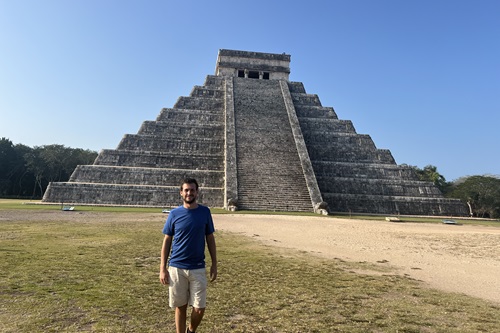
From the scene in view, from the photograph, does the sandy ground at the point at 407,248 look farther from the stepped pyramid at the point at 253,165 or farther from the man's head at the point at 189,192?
the stepped pyramid at the point at 253,165

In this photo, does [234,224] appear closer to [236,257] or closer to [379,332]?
[236,257]

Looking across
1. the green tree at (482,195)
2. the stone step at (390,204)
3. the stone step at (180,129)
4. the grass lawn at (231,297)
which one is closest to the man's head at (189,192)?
the grass lawn at (231,297)

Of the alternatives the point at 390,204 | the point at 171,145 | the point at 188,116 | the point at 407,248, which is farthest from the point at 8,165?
the point at 407,248

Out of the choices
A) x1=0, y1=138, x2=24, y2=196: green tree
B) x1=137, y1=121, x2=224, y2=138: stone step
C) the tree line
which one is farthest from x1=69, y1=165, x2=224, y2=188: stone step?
x1=0, y1=138, x2=24, y2=196: green tree

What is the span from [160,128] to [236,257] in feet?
70.2

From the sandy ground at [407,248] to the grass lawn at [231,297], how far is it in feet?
3.01

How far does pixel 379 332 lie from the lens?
12.0ft

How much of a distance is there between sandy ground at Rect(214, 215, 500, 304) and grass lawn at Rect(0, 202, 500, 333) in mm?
917

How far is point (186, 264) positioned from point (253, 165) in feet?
68.3

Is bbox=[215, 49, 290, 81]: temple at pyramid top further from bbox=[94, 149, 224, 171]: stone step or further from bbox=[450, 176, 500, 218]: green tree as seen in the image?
bbox=[450, 176, 500, 218]: green tree

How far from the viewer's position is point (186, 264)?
3.23 metres

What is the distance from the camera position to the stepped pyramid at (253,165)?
2170 centimetres

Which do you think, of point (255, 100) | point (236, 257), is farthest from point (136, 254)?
point (255, 100)

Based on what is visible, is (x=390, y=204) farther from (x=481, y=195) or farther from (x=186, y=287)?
(x=186, y=287)
